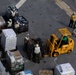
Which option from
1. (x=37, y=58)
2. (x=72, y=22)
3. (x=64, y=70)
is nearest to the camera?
(x=64, y=70)

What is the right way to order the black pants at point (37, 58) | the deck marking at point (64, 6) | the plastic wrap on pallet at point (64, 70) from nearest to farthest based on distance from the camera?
the plastic wrap on pallet at point (64, 70)
the black pants at point (37, 58)
the deck marking at point (64, 6)

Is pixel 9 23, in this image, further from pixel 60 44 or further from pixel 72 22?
pixel 72 22

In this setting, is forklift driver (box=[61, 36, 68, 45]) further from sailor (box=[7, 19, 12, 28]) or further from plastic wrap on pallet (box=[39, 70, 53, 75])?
sailor (box=[7, 19, 12, 28])

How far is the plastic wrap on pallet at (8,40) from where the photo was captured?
19.8 meters

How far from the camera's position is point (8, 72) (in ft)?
59.5

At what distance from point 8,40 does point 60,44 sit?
3.55 meters

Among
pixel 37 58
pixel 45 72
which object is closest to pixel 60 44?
pixel 37 58

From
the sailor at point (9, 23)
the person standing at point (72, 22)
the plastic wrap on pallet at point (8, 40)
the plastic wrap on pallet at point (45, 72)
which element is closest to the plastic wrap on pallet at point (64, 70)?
the plastic wrap on pallet at point (45, 72)

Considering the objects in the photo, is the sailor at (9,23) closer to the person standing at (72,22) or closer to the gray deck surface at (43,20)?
the gray deck surface at (43,20)

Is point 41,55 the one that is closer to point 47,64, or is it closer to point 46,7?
point 47,64

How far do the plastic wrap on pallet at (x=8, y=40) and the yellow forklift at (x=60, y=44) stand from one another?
7.77 ft

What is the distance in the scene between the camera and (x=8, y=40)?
1986cm

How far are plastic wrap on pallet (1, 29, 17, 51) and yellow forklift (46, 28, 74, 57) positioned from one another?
237 cm

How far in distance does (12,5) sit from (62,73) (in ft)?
30.8
